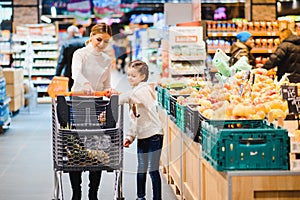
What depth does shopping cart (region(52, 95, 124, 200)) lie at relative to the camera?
4926 mm

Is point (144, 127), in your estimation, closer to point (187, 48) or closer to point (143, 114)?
point (143, 114)

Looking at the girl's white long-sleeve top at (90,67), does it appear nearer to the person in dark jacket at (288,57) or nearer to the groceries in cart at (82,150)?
the groceries in cart at (82,150)

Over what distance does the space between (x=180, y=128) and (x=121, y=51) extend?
27183 mm

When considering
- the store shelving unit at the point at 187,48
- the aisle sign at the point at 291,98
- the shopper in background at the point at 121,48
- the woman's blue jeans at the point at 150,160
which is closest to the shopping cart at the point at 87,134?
the woman's blue jeans at the point at 150,160

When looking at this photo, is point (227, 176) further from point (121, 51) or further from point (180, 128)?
point (121, 51)

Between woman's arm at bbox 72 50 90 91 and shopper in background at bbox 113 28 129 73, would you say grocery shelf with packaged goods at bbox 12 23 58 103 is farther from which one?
shopper in background at bbox 113 28 129 73

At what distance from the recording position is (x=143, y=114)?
5582mm

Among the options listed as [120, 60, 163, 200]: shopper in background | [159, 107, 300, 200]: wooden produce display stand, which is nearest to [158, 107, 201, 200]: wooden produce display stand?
[159, 107, 300, 200]: wooden produce display stand

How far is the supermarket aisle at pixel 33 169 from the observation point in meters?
6.68

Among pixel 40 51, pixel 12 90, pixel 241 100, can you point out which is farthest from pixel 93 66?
pixel 40 51

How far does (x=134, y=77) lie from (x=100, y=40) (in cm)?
52

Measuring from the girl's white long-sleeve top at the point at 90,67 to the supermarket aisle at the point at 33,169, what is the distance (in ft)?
3.94

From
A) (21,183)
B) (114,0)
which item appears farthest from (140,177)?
(114,0)

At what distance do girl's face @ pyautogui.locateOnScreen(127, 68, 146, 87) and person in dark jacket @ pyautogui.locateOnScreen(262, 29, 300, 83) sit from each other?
4805 mm
